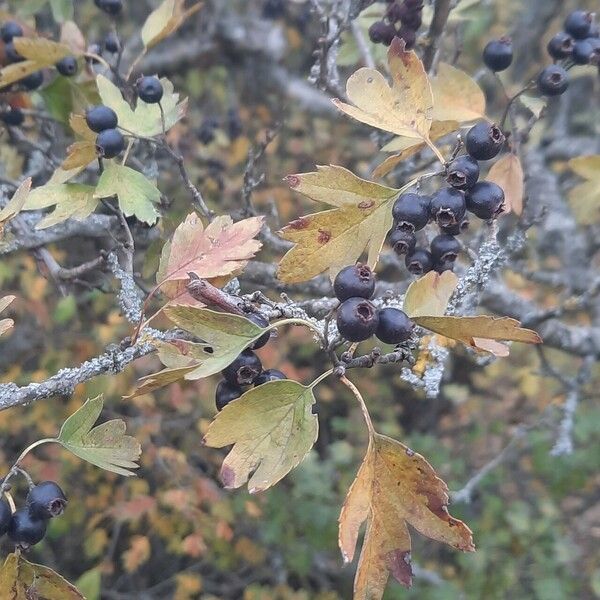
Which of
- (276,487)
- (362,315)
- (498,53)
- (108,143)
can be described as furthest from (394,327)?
(276,487)

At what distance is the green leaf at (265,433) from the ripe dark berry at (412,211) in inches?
13.6

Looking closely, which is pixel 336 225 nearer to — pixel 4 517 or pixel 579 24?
pixel 4 517

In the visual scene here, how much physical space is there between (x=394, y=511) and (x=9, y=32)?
156 cm

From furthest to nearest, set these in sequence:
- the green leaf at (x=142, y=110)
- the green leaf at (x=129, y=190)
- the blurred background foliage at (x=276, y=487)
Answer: the blurred background foliage at (x=276, y=487)
the green leaf at (x=142, y=110)
the green leaf at (x=129, y=190)

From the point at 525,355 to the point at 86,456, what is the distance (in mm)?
2886

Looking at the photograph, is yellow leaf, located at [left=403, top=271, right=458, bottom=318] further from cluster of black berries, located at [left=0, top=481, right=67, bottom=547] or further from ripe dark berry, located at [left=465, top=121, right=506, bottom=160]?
cluster of black berries, located at [left=0, top=481, right=67, bottom=547]

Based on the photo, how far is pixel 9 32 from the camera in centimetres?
183

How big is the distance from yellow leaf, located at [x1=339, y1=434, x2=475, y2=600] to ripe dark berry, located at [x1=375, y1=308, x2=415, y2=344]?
150 mm

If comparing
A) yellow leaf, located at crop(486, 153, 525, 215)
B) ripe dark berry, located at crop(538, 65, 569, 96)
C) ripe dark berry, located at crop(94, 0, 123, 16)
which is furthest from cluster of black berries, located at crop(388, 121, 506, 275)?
ripe dark berry, located at crop(94, 0, 123, 16)

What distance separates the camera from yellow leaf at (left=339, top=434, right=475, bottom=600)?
1.02 metres

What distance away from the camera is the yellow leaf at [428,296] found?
1.12 meters

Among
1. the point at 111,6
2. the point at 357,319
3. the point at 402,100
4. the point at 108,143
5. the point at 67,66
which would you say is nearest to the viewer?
the point at 357,319

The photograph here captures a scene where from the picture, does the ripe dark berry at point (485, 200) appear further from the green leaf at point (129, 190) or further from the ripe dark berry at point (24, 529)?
the ripe dark berry at point (24, 529)

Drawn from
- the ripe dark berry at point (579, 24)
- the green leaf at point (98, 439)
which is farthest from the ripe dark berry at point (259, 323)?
the ripe dark berry at point (579, 24)
